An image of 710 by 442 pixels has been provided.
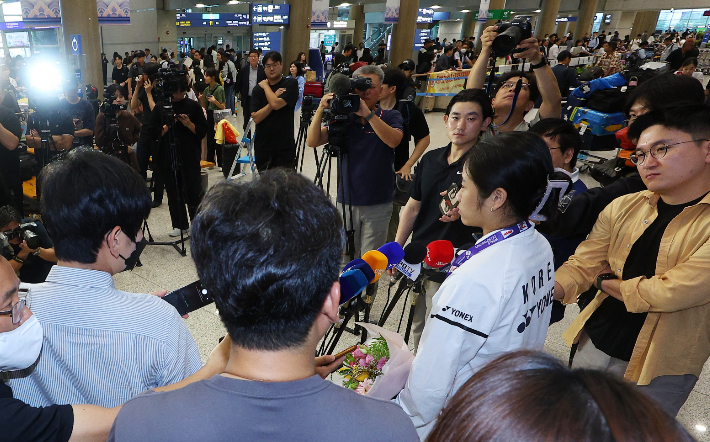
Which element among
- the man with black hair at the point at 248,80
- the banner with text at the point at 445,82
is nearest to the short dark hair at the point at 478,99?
the man with black hair at the point at 248,80

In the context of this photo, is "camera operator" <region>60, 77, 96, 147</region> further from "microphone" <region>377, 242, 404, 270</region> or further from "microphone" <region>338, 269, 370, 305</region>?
"microphone" <region>338, 269, 370, 305</region>

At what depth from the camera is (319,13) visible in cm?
1172

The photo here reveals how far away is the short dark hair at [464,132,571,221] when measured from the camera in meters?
1.28

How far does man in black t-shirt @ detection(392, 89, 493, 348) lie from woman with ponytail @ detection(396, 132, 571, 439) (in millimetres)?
676

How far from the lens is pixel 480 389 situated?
559 mm

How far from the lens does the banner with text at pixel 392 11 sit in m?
13.0

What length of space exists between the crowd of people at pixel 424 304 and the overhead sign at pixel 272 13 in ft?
33.7

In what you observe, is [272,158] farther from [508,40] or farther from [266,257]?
[266,257]

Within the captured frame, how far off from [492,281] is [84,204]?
3.35 feet

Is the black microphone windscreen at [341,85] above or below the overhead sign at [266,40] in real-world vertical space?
below

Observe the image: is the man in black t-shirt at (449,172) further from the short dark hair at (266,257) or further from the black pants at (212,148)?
the black pants at (212,148)

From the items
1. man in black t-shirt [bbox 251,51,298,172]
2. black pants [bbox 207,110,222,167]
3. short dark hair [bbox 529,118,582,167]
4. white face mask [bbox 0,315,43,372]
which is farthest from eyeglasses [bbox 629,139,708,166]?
black pants [bbox 207,110,222,167]

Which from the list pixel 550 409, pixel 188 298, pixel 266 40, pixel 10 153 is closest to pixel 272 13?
pixel 266 40

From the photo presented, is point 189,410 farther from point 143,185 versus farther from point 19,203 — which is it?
point 19,203
